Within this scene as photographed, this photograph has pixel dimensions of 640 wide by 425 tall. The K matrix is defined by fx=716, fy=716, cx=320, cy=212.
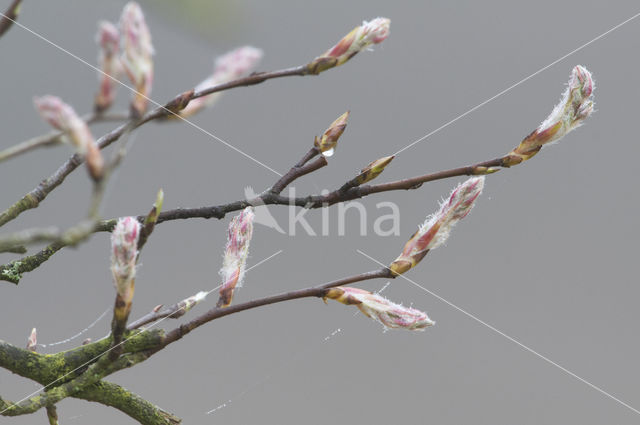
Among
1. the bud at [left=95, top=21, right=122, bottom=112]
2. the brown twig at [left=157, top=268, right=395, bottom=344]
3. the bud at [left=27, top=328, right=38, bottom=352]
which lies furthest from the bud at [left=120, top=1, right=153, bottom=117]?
the bud at [left=27, top=328, right=38, bottom=352]

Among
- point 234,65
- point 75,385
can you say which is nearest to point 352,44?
point 234,65

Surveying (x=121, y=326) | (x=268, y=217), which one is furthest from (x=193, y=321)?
A: (x=268, y=217)

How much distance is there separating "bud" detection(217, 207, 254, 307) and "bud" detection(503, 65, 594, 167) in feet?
0.43

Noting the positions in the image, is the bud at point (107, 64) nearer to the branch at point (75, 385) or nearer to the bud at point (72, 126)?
the bud at point (72, 126)

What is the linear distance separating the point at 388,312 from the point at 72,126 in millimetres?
165

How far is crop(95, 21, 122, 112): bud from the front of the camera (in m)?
0.20

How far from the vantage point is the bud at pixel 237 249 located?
36 cm

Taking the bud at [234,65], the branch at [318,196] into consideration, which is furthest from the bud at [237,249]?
the bud at [234,65]

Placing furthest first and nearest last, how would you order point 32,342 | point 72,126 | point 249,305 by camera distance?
point 32,342, point 249,305, point 72,126

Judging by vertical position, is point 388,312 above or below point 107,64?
below

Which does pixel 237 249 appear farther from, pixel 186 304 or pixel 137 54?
pixel 137 54

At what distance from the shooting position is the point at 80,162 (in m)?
0.32

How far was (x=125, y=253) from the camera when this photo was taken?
259 millimetres

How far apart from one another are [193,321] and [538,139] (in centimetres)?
19
